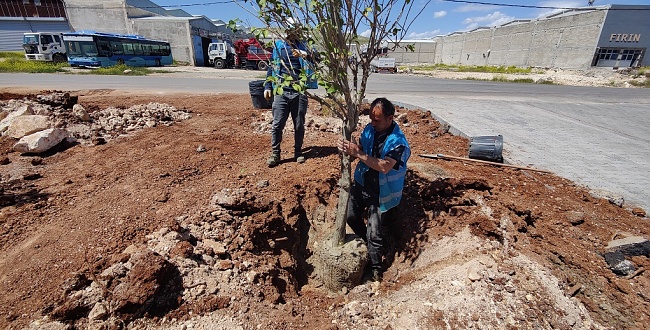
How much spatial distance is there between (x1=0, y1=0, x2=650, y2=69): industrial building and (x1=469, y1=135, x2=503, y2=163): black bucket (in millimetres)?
33661

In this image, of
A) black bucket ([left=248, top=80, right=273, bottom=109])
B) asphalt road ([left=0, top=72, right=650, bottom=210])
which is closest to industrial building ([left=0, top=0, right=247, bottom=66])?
black bucket ([left=248, top=80, right=273, bottom=109])

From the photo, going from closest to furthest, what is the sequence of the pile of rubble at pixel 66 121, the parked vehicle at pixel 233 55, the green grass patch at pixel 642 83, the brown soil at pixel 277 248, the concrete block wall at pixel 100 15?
the brown soil at pixel 277 248 < the pile of rubble at pixel 66 121 < the green grass patch at pixel 642 83 < the parked vehicle at pixel 233 55 < the concrete block wall at pixel 100 15

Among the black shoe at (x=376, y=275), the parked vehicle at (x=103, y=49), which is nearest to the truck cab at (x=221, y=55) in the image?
the parked vehicle at (x=103, y=49)

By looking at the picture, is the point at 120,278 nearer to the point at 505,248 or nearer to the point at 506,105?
the point at 505,248

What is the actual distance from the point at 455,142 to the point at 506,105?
211 inches

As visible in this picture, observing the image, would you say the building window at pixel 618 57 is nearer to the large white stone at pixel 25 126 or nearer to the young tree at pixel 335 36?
the young tree at pixel 335 36

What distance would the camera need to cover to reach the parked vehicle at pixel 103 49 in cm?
2139

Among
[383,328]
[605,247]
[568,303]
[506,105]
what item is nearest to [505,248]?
[568,303]

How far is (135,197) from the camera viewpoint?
3.38 m

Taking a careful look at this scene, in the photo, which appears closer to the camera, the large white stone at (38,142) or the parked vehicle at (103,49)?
the large white stone at (38,142)

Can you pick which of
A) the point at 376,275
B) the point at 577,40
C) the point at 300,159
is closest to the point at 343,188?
the point at 376,275

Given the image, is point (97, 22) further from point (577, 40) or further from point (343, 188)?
point (577, 40)

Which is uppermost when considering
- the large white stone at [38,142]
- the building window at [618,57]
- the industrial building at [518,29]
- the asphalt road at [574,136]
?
the industrial building at [518,29]

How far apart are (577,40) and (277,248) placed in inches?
1553
